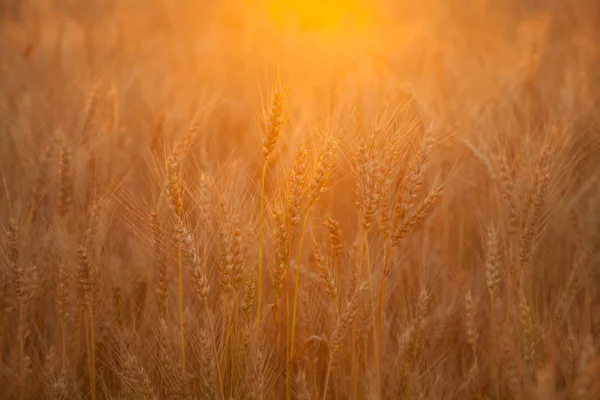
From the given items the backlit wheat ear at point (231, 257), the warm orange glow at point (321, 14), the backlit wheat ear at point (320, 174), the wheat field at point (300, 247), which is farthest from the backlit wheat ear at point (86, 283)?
the warm orange glow at point (321, 14)

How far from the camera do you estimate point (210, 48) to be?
4.86 metres

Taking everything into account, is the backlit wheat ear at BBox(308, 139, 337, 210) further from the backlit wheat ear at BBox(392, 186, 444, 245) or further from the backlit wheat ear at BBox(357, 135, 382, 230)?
the backlit wheat ear at BBox(392, 186, 444, 245)

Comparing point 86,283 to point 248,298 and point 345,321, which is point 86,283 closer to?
point 248,298

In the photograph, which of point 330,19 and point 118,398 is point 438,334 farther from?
point 330,19

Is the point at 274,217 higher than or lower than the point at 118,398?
higher

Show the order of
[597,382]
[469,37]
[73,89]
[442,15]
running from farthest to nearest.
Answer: [442,15] → [469,37] → [73,89] → [597,382]

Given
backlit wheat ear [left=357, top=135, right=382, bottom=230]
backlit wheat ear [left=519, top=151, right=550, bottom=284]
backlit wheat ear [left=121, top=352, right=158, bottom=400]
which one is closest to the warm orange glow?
backlit wheat ear [left=519, top=151, right=550, bottom=284]

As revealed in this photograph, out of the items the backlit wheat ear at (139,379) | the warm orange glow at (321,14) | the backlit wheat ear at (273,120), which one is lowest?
the backlit wheat ear at (139,379)

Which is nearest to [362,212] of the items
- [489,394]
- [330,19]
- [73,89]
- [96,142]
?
[489,394]

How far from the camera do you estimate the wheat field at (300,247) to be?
1.23 meters

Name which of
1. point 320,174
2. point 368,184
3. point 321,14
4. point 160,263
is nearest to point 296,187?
point 320,174

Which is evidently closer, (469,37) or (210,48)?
(210,48)

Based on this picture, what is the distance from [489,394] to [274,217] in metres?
0.91

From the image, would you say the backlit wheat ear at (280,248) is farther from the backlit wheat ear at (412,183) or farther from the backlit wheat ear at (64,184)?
the backlit wheat ear at (64,184)
